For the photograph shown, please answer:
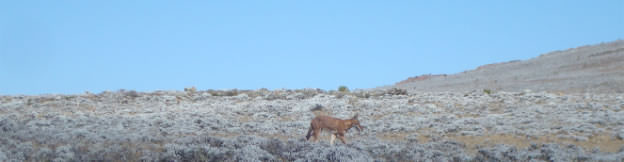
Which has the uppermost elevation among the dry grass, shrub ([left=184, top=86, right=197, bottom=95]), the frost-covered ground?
shrub ([left=184, top=86, right=197, bottom=95])

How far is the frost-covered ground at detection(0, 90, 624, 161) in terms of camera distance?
44.4 ft

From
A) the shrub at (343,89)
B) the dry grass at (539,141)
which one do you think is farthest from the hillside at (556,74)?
the dry grass at (539,141)

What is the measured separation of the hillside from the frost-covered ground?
867 cm

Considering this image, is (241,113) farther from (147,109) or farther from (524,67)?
(524,67)

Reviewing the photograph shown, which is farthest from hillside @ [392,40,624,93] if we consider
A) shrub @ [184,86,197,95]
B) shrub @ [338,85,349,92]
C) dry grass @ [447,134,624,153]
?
shrub @ [184,86,197,95]

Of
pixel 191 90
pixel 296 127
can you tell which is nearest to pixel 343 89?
pixel 191 90

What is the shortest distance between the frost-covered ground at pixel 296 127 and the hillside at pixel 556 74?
341 inches

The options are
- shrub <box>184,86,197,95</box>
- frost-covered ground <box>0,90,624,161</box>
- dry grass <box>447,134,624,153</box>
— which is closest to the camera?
frost-covered ground <box>0,90,624,161</box>

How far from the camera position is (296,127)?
22.7 metres

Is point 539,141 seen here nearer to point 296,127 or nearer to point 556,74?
point 296,127

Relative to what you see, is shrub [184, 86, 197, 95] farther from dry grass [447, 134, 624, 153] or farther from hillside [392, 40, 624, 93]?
dry grass [447, 134, 624, 153]

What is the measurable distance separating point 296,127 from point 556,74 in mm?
28093

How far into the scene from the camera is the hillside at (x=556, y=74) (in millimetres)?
→ 35812

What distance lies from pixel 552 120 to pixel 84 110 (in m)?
19.4
